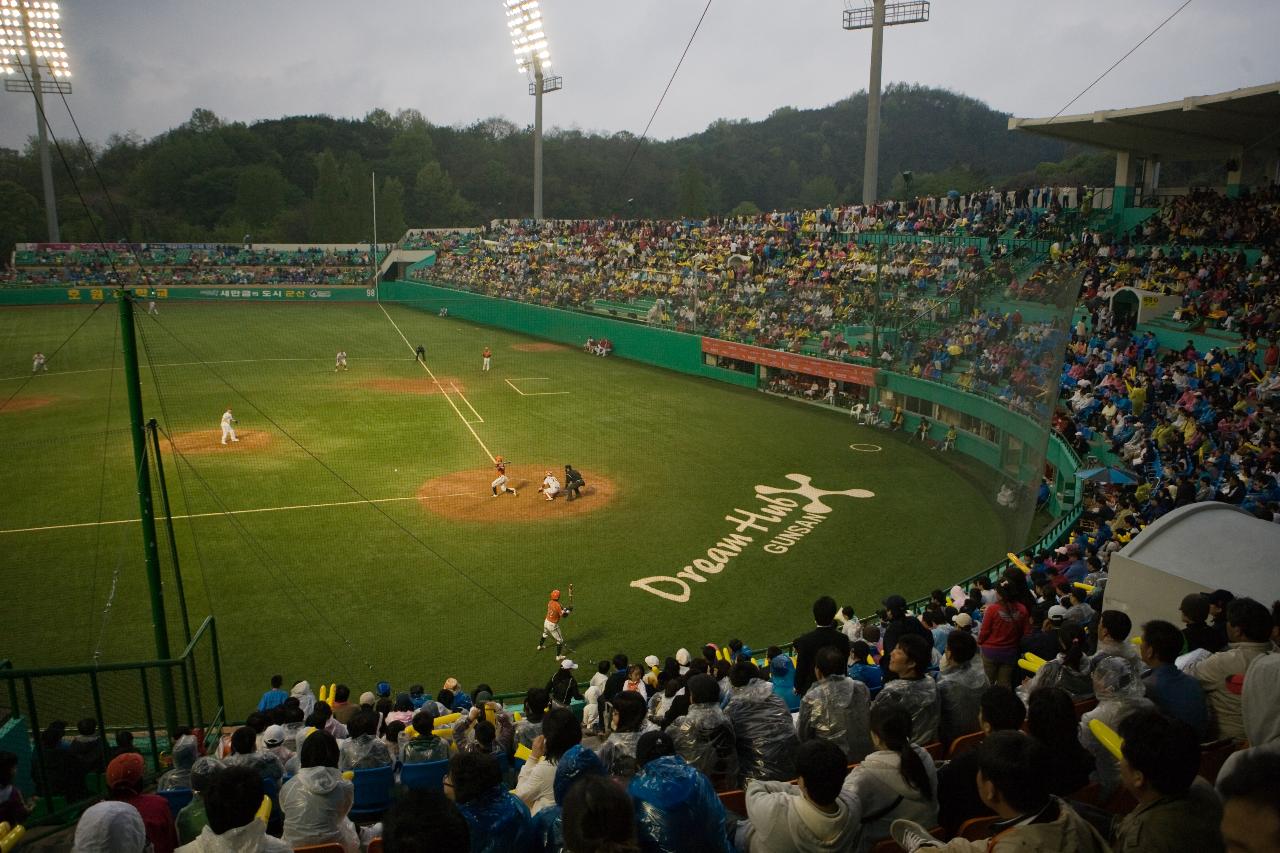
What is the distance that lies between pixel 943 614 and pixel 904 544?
7453 mm

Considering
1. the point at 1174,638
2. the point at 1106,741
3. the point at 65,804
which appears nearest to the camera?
the point at 1106,741

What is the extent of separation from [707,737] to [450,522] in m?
14.3

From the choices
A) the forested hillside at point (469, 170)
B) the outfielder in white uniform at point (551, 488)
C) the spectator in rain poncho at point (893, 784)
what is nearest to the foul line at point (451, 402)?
the outfielder in white uniform at point (551, 488)

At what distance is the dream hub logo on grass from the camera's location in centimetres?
1562

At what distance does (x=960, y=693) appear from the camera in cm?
561

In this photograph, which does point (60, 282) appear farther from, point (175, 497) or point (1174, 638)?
point (1174, 638)

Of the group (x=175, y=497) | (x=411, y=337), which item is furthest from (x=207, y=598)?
(x=411, y=337)

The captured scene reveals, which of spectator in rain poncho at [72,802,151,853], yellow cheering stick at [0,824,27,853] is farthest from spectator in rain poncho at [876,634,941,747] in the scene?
yellow cheering stick at [0,824,27,853]

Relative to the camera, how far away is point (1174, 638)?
16.9ft

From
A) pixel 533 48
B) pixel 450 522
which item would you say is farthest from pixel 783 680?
pixel 533 48

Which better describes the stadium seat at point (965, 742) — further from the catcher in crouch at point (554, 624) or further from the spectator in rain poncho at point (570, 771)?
the catcher in crouch at point (554, 624)

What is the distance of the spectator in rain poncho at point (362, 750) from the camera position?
6.36 metres

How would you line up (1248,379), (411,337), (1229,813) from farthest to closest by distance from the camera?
(411,337)
(1248,379)
(1229,813)

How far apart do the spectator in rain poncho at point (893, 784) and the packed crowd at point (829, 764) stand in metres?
0.01
